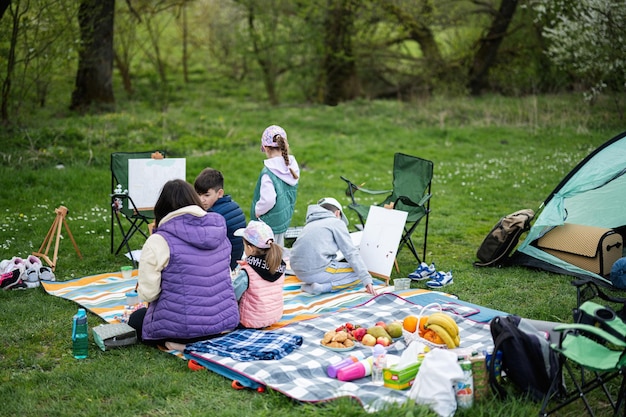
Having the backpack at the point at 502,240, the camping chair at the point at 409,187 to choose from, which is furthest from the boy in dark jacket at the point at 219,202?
the backpack at the point at 502,240

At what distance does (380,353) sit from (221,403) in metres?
1.00

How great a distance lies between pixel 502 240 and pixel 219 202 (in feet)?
8.55

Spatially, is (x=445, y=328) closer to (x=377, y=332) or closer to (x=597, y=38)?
(x=377, y=332)

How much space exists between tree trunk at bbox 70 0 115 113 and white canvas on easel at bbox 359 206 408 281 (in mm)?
7614

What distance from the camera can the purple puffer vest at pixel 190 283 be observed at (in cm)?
432

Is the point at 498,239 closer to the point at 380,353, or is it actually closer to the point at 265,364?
the point at 380,353

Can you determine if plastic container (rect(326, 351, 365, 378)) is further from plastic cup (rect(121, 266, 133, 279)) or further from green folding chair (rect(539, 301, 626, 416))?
plastic cup (rect(121, 266, 133, 279))

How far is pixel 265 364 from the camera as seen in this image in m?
4.11

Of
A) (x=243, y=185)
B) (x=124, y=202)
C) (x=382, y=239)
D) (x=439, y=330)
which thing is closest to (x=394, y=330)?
(x=439, y=330)

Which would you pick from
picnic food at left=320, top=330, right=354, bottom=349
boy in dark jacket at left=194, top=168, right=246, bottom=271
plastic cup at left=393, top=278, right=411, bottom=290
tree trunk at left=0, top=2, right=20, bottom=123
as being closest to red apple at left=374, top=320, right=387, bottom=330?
picnic food at left=320, top=330, right=354, bottom=349

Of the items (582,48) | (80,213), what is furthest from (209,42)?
(80,213)

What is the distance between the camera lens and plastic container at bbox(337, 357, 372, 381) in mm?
3920

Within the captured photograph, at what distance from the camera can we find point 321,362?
165 inches

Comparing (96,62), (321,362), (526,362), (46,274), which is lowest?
(321,362)
